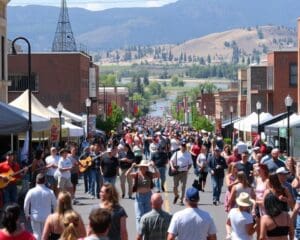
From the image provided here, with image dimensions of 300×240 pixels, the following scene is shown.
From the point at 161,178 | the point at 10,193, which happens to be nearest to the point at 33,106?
the point at 161,178

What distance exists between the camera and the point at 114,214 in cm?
1317

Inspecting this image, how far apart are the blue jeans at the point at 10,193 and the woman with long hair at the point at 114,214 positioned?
34.9 ft

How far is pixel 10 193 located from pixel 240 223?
11.0 m

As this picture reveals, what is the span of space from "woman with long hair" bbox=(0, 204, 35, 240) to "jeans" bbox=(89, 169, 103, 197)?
17900mm

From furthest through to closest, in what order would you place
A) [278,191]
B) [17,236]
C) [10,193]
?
[10,193] → [278,191] → [17,236]

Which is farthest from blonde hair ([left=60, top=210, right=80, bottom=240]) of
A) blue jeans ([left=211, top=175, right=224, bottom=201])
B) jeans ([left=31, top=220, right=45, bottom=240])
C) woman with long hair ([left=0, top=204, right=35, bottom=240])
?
blue jeans ([left=211, top=175, right=224, bottom=201])

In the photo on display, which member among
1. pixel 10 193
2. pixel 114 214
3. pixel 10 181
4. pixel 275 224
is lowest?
pixel 10 193

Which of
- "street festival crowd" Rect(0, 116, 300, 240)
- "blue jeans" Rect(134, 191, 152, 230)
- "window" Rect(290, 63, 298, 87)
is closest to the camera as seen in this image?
"street festival crowd" Rect(0, 116, 300, 240)

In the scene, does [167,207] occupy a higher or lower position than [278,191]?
lower

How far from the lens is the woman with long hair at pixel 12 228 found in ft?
35.4

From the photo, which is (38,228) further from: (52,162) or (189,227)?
(52,162)

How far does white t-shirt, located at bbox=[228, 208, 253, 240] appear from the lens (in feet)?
45.7

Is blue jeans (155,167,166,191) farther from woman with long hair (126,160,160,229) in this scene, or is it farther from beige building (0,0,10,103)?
beige building (0,0,10,103)

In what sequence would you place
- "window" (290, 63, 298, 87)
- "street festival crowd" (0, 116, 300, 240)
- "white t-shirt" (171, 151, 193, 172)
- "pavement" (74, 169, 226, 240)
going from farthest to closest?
1. "window" (290, 63, 298, 87)
2. "white t-shirt" (171, 151, 193, 172)
3. "pavement" (74, 169, 226, 240)
4. "street festival crowd" (0, 116, 300, 240)
